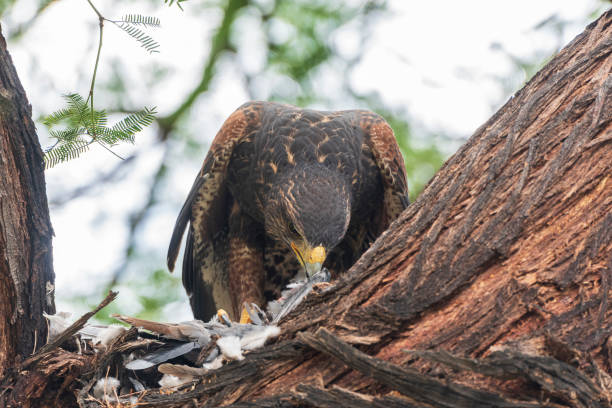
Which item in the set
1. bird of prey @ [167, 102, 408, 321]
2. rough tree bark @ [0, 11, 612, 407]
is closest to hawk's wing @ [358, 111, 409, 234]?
bird of prey @ [167, 102, 408, 321]

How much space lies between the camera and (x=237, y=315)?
16.0 feet

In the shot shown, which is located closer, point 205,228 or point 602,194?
point 602,194

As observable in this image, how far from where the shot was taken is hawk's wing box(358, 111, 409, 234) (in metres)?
4.47

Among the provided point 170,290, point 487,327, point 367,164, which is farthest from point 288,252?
point 487,327

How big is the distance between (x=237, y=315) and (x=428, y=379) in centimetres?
311

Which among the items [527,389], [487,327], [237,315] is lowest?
[527,389]

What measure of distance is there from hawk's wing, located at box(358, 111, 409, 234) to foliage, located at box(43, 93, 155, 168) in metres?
2.06

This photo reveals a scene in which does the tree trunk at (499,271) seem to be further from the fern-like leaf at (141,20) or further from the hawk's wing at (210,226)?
the hawk's wing at (210,226)

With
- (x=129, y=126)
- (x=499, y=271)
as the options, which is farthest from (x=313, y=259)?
(x=499, y=271)

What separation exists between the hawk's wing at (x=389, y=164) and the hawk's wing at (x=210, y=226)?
34.8 inches

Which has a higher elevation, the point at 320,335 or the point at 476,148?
the point at 476,148

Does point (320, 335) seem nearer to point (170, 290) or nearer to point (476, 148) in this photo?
point (476, 148)

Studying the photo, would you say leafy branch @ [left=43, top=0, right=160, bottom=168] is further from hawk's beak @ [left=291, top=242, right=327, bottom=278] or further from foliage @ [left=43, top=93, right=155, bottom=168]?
hawk's beak @ [left=291, top=242, right=327, bottom=278]

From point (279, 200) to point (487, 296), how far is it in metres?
2.37
